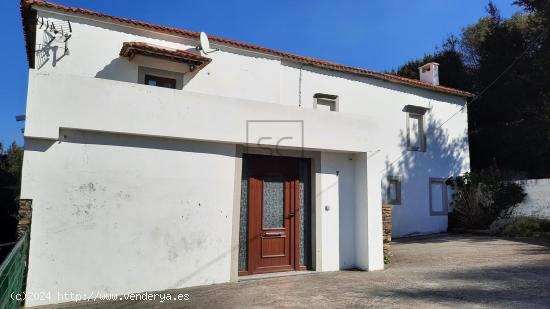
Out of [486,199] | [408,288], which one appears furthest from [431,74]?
[408,288]

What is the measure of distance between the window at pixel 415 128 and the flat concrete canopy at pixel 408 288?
720 centimetres

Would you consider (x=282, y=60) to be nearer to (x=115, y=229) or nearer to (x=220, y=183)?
(x=220, y=183)

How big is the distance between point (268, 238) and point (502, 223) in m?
10.3

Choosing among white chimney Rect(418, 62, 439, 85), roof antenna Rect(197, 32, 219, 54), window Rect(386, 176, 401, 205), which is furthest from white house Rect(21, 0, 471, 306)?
white chimney Rect(418, 62, 439, 85)

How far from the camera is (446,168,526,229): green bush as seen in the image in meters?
15.4

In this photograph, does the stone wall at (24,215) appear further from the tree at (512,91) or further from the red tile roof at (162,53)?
the tree at (512,91)

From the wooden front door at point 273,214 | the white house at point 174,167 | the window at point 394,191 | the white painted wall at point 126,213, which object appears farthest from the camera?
the window at point 394,191

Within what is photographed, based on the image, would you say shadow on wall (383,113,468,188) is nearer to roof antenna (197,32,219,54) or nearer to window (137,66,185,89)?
roof antenna (197,32,219,54)

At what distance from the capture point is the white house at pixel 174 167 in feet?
20.7

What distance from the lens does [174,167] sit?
23.5 ft

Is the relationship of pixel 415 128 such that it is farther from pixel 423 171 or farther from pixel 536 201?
pixel 536 201

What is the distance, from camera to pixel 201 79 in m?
11.2

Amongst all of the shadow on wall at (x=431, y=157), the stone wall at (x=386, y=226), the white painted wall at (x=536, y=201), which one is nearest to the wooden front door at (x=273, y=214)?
the stone wall at (x=386, y=226)

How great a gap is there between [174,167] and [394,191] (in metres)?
10.6
